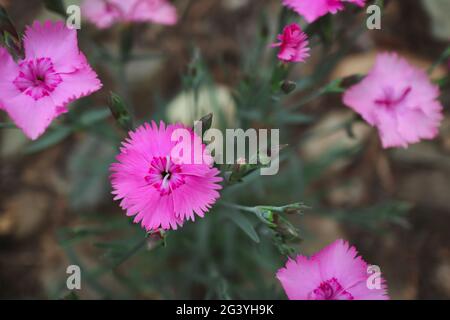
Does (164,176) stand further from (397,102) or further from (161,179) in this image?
(397,102)

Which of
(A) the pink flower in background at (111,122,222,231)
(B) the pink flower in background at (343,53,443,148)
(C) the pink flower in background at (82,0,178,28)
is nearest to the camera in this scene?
(A) the pink flower in background at (111,122,222,231)

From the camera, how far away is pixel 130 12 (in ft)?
5.25

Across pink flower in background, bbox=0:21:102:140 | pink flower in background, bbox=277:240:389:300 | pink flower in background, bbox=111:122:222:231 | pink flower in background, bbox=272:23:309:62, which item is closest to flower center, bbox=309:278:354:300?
pink flower in background, bbox=277:240:389:300

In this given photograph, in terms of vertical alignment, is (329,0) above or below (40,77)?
above

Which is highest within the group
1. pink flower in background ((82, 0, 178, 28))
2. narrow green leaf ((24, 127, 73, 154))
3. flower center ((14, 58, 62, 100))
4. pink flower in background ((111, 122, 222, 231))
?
pink flower in background ((82, 0, 178, 28))

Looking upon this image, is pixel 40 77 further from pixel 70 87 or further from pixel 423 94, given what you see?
pixel 423 94

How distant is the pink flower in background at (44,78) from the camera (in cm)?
115

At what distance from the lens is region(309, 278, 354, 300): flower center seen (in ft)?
3.76

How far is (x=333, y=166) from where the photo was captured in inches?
86.5

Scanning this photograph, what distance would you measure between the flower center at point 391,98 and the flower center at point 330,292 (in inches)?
21.3

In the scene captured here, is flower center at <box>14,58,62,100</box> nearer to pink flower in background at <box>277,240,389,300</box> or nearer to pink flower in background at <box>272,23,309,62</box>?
pink flower in background at <box>272,23,309,62</box>

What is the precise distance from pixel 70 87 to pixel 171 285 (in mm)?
907

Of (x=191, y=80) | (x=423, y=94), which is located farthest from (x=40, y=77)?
(x=423, y=94)

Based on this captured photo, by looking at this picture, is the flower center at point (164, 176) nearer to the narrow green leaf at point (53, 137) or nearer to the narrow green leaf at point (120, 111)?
the narrow green leaf at point (120, 111)
